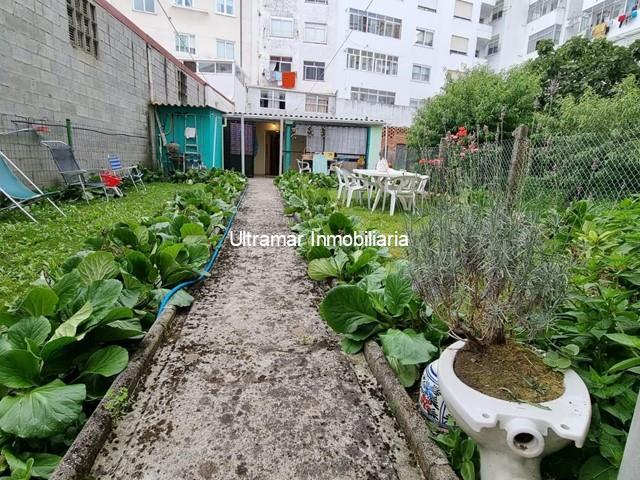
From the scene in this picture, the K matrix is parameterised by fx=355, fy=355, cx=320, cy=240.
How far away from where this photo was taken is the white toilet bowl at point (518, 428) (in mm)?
949

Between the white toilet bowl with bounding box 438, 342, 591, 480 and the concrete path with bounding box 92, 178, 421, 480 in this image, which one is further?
the concrete path with bounding box 92, 178, 421, 480

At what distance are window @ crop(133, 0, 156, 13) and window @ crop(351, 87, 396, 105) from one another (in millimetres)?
11805

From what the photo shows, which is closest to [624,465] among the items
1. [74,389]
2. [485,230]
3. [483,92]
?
[485,230]

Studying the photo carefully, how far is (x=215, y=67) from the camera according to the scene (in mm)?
17109

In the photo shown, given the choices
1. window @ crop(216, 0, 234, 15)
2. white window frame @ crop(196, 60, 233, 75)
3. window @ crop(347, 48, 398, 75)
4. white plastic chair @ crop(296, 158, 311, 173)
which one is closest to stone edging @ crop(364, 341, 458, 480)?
white plastic chair @ crop(296, 158, 311, 173)

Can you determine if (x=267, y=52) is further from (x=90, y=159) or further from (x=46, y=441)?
(x=46, y=441)

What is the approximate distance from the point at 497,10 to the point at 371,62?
1197 cm

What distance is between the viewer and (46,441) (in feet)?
4.25

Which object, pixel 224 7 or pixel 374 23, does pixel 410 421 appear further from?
pixel 374 23

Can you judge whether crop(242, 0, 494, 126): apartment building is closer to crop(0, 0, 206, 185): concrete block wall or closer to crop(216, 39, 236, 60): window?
crop(216, 39, 236, 60): window

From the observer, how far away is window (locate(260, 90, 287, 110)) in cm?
1970

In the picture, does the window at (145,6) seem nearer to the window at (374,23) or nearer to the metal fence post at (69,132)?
the window at (374,23)

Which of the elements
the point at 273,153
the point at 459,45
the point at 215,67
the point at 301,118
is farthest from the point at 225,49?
the point at 459,45

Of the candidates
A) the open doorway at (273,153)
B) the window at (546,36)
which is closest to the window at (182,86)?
the open doorway at (273,153)
